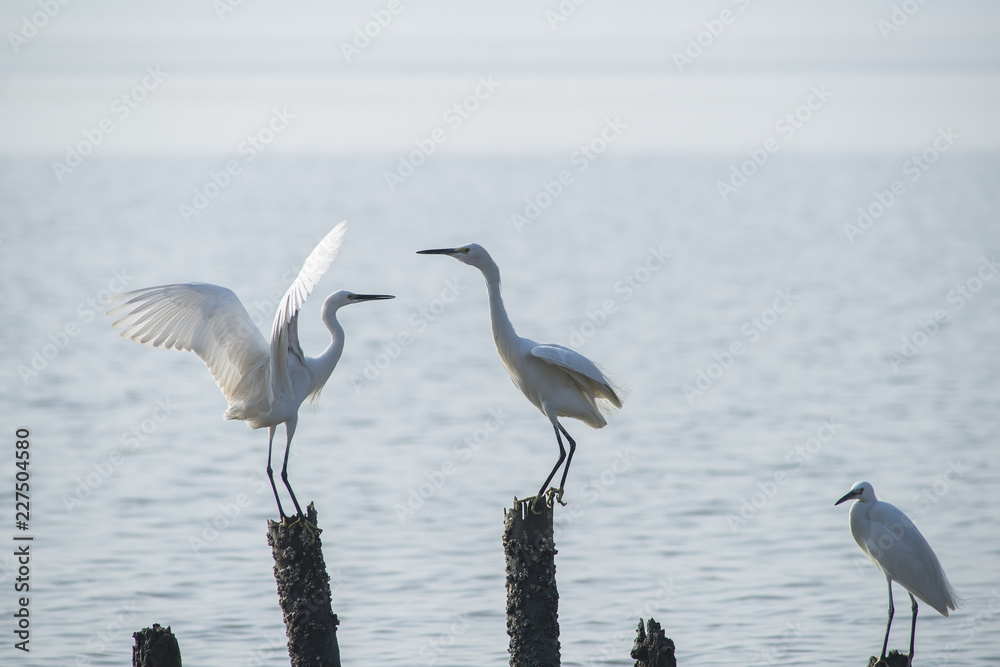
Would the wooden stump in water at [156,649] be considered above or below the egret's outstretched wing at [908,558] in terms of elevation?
below

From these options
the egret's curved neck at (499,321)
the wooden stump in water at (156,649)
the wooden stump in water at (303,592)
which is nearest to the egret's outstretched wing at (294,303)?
the wooden stump in water at (303,592)

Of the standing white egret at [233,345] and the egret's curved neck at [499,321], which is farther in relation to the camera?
the egret's curved neck at [499,321]

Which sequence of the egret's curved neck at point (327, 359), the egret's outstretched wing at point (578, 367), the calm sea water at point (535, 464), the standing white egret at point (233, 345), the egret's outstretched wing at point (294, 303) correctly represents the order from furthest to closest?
the calm sea water at point (535, 464)
the egret's curved neck at point (327, 359)
the egret's outstretched wing at point (578, 367)
the standing white egret at point (233, 345)
the egret's outstretched wing at point (294, 303)

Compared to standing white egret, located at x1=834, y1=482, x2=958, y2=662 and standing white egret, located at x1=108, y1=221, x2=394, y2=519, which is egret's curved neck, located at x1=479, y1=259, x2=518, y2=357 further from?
standing white egret, located at x1=834, y1=482, x2=958, y2=662

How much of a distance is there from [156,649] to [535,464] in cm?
934

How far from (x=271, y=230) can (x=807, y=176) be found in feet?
251

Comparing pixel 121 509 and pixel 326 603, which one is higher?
pixel 121 509

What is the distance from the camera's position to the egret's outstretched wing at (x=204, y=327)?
328 inches

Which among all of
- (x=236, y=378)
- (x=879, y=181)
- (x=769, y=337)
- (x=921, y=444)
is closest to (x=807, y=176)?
(x=879, y=181)

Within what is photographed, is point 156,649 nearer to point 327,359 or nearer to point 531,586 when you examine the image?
point 531,586

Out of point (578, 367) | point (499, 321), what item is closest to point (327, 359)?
point (499, 321)

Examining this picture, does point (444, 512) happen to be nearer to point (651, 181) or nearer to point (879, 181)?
point (879, 181)

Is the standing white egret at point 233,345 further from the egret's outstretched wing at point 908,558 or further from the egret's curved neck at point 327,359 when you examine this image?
the egret's outstretched wing at point 908,558

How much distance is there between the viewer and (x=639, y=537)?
13594 millimetres
